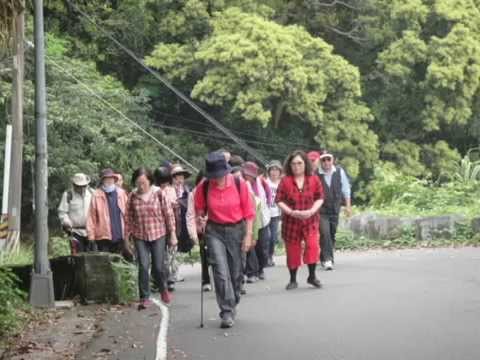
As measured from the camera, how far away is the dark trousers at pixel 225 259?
10953 millimetres

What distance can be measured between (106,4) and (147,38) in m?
2.13

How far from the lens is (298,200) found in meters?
13.9

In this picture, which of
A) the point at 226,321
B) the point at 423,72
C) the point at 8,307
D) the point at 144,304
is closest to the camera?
the point at 226,321

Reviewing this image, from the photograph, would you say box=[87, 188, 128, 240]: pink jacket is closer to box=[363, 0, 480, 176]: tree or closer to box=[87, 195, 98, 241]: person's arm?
box=[87, 195, 98, 241]: person's arm

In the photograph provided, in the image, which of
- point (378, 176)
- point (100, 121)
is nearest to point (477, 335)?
point (378, 176)

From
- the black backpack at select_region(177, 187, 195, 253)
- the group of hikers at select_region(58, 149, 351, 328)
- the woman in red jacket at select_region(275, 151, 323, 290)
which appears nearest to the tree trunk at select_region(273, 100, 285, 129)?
the group of hikers at select_region(58, 149, 351, 328)

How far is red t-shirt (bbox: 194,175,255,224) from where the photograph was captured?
1124cm

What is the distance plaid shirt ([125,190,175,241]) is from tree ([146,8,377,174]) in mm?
23361

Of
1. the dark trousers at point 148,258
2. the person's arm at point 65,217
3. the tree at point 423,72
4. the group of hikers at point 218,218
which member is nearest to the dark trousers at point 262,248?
the group of hikers at point 218,218

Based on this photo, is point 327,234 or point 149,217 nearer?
point 149,217

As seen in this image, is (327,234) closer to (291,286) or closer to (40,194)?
(291,286)

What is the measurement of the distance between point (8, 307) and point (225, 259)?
2498 millimetres

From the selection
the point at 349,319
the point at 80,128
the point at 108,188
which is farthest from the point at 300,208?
the point at 80,128

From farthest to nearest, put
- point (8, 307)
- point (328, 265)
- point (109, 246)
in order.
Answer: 1. point (328, 265)
2. point (109, 246)
3. point (8, 307)
